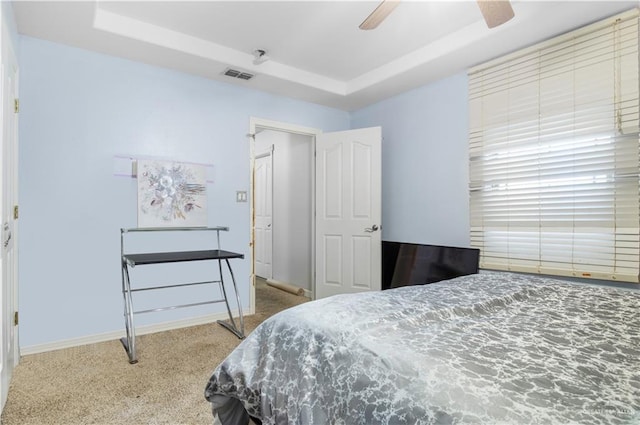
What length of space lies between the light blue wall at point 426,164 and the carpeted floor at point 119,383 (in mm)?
2169

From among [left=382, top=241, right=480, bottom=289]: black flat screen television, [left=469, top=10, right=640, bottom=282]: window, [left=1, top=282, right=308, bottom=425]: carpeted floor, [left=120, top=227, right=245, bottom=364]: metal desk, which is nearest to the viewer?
[left=1, top=282, right=308, bottom=425]: carpeted floor

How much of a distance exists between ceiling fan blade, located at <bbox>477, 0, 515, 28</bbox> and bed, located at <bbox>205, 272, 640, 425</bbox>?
1493 mm

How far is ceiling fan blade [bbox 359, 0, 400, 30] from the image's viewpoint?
1.84m

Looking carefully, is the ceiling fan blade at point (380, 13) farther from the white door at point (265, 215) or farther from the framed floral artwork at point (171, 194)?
the white door at point (265, 215)

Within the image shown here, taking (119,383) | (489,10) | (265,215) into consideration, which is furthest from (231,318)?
(489,10)

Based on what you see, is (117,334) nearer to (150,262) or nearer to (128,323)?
(128,323)

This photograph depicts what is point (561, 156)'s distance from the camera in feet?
8.41

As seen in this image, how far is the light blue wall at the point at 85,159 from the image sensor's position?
2.63 m

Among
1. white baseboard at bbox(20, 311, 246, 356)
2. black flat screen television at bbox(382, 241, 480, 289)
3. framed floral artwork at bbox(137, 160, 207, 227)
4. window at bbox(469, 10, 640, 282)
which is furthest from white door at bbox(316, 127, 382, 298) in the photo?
framed floral artwork at bbox(137, 160, 207, 227)

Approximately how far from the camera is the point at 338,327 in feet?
3.63

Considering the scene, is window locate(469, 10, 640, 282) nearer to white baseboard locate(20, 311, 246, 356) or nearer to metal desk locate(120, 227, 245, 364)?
metal desk locate(120, 227, 245, 364)

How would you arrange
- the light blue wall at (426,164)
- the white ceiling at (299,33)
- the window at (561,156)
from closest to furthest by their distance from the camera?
1. the window at (561,156)
2. the white ceiling at (299,33)
3. the light blue wall at (426,164)

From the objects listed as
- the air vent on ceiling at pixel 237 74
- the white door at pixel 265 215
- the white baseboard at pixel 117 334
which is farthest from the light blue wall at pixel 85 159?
the white door at pixel 265 215

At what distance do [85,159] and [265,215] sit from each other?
10.3 ft
